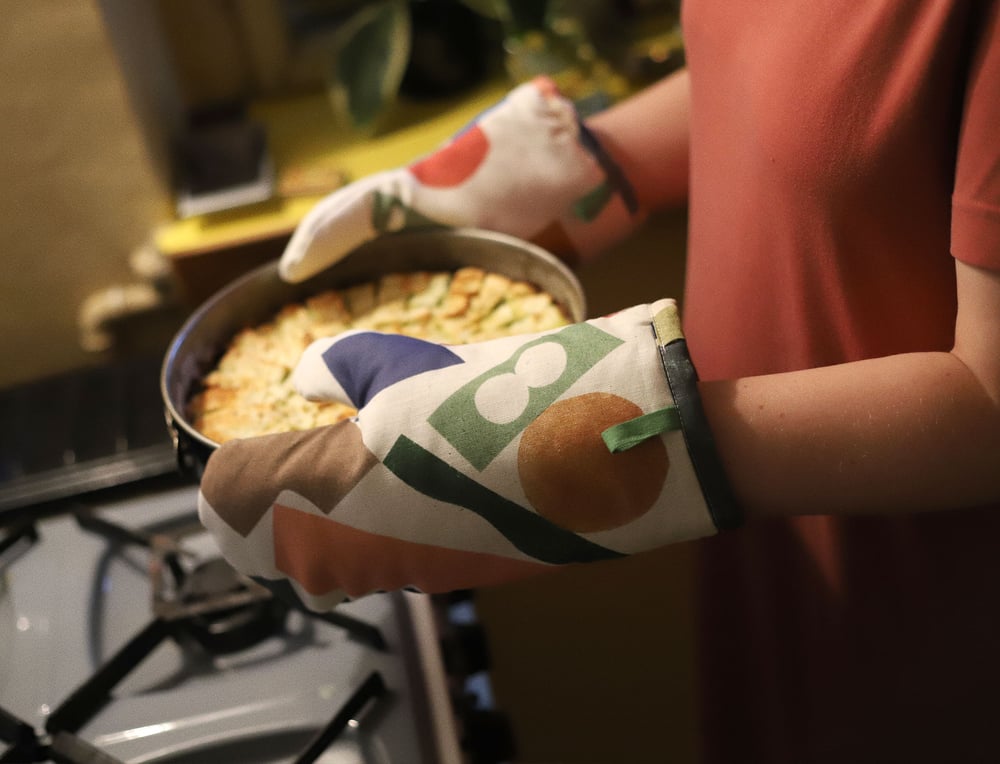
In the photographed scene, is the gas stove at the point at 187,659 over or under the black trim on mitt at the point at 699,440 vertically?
under

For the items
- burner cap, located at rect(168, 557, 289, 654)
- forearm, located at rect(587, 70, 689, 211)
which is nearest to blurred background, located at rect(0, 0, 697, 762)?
forearm, located at rect(587, 70, 689, 211)

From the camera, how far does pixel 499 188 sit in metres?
0.80

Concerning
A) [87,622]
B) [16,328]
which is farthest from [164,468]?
[16,328]

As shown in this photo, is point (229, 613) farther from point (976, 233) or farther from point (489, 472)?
point (976, 233)

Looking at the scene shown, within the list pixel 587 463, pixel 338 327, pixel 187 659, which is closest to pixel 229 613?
pixel 187 659

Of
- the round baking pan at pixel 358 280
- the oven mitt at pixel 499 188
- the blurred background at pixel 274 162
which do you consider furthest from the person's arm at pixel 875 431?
the blurred background at pixel 274 162

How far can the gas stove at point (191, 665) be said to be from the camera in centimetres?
64

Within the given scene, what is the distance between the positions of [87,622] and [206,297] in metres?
0.55

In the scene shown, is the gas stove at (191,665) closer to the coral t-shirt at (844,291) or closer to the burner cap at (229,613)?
the burner cap at (229,613)

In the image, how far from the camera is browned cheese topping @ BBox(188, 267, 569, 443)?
0.74 m

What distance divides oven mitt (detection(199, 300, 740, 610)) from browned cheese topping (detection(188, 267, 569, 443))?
0.19 meters

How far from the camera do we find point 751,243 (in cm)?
65

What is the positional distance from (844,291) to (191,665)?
55cm

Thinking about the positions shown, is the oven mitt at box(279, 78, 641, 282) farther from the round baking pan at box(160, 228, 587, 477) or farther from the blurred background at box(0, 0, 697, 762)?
the blurred background at box(0, 0, 697, 762)
